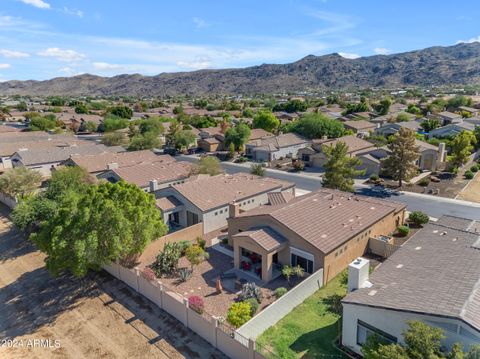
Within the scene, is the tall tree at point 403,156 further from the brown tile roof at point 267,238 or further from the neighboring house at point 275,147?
the brown tile roof at point 267,238

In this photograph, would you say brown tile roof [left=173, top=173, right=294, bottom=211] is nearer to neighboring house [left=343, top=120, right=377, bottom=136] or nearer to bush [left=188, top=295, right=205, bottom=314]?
bush [left=188, top=295, right=205, bottom=314]

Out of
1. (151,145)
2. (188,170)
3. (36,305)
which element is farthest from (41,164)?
(36,305)

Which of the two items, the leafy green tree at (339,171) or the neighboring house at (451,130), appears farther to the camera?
the neighboring house at (451,130)

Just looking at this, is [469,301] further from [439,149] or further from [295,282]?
[439,149]

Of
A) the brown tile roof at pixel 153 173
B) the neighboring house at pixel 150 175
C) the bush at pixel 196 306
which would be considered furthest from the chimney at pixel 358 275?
the brown tile roof at pixel 153 173

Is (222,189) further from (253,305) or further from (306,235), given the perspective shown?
(253,305)

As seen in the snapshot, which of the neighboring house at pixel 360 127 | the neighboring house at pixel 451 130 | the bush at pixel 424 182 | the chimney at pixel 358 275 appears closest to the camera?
the chimney at pixel 358 275
